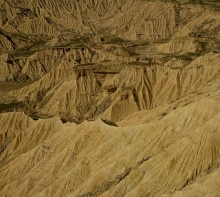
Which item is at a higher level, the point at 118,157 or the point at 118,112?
the point at 118,157

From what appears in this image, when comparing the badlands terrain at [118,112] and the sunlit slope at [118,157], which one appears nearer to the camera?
the sunlit slope at [118,157]

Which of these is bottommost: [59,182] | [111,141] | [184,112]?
[59,182]

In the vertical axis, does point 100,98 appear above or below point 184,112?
below

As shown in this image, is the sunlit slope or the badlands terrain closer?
the sunlit slope

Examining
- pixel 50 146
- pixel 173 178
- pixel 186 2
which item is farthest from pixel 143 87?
pixel 186 2

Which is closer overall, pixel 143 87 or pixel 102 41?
pixel 143 87

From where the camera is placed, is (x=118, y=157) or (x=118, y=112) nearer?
(x=118, y=157)

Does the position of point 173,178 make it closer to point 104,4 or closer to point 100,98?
point 100,98

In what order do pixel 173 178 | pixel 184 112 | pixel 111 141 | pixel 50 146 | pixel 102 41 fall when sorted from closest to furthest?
pixel 173 178 → pixel 184 112 → pixel 111 141 → pixel 50 146 → pixel 102 41
